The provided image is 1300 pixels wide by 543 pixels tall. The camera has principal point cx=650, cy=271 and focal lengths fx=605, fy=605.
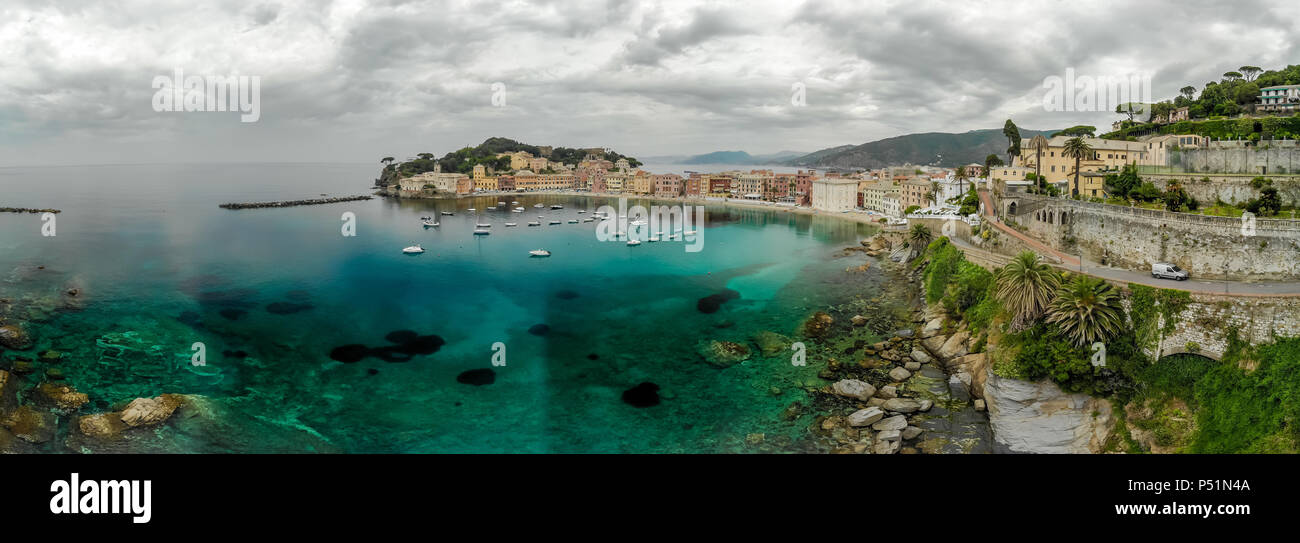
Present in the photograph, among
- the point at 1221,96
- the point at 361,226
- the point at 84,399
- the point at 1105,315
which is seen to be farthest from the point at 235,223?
the point at 1221,96

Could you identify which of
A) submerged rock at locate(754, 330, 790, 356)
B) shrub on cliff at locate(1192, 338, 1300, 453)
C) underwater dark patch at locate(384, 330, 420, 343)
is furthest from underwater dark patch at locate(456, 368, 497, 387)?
shrub on cliff at locate(1192, 338, 1300, 453)

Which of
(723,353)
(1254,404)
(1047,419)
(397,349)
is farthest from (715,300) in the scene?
(1254,404)

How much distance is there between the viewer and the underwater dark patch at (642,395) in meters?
23.4

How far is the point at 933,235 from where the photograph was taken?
4600 centimetres

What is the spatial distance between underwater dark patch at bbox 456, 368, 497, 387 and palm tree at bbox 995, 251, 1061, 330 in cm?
2101

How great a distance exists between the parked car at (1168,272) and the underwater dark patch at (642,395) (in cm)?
1971

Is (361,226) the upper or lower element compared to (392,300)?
upper

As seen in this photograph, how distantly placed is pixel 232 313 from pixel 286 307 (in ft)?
9.03

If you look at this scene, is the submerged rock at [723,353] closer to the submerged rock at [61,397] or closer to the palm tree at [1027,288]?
the palm tree at [1027,288]

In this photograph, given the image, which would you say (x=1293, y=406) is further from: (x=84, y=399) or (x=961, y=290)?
(x=84, y=399)

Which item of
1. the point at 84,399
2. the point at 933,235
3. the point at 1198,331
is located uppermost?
the point at 933,235

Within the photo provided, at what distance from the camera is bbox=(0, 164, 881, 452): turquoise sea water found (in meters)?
21.6
